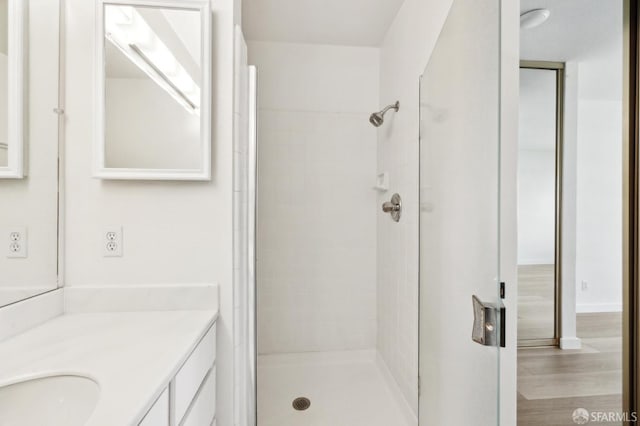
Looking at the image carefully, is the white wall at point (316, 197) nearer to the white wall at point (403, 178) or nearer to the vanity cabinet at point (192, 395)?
the white wall at point (403, 178)

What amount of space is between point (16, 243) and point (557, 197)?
3.24m

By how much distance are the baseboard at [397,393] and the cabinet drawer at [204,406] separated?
111 centimetres

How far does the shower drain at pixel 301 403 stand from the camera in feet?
6.00

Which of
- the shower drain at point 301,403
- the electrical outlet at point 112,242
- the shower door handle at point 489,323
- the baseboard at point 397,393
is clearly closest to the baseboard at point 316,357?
the baseboard at point 397,393

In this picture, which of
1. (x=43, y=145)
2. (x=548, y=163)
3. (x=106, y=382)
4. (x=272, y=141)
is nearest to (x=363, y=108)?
(x=272, y=141)

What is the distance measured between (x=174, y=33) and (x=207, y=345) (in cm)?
124

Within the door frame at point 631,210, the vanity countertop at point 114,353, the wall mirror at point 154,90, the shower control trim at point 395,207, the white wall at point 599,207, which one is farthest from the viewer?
the white wall at point 599,207

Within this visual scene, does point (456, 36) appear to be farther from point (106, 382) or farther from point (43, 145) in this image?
point (43, 145)

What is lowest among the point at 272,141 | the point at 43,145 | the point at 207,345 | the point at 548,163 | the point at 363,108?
the point at 207,345

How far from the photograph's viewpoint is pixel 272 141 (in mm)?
2379

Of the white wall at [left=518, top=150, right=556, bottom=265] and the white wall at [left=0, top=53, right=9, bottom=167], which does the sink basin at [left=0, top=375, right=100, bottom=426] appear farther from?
the white wall at [left=518, top=150, right=556, bottom=265]

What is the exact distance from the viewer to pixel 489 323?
663mm

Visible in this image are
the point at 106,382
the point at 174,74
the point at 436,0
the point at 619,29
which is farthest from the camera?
the point at 619,29

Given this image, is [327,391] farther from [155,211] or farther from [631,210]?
[631,210]
